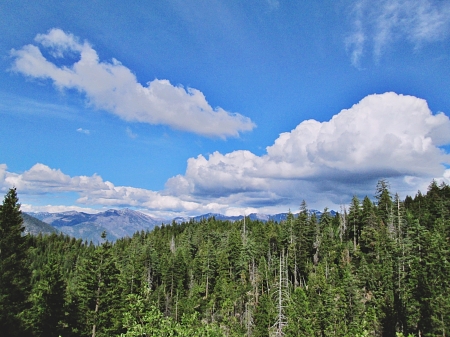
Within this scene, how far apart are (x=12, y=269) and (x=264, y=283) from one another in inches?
2439

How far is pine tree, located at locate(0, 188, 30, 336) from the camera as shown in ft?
88.8

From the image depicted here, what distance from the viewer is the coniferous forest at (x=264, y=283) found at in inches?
1132

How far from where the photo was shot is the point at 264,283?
78438mm

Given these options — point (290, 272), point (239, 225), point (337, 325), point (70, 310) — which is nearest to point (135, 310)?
point (70, 310)

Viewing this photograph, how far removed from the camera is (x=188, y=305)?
66188 millimetres

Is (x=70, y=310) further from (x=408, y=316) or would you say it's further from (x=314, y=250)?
(x=314, y=250)

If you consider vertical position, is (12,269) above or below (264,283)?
above

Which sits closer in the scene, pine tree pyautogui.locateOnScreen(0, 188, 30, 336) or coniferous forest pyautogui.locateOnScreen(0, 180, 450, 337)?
pine tree pyautogui.locateOnScreen(0, 188, 30, 336)

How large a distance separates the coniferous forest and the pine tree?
3.6 inches

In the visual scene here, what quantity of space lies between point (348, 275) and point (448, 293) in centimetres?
2056

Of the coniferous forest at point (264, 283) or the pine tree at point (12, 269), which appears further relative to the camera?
the coniferous forest at point (264, 283)

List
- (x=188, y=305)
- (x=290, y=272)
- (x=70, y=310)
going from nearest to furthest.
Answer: (x=70, y=310), (x=188, y=305), (x=290, y=272)

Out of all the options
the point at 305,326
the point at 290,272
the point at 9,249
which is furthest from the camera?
the point at 290,272

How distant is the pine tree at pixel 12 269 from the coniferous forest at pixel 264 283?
0.09m
